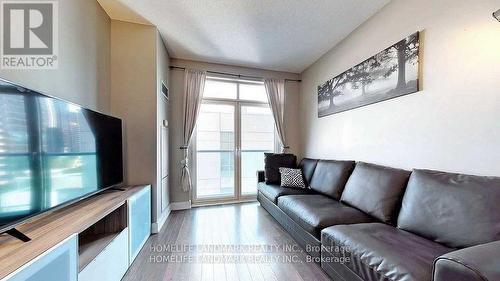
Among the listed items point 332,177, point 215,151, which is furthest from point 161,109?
point 332,177

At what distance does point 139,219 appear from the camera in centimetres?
213

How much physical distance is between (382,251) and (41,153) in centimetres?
208

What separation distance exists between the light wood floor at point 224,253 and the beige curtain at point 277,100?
5.76 feet

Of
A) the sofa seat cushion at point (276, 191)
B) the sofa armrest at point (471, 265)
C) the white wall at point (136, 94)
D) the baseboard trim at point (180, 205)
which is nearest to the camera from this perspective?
the sofa armrest at point (471, 265)

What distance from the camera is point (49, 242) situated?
98cm

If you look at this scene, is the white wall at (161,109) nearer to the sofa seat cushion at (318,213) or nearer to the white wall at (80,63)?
the white wall at (80,63)

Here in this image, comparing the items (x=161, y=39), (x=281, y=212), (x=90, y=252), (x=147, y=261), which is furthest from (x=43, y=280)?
(x=161, y=39)

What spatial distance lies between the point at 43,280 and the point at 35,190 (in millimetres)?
492

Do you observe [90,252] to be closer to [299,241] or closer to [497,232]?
[299,241]

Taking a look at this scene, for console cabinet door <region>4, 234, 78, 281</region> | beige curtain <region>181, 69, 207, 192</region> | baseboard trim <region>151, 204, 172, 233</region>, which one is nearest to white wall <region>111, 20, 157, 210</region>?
baseboard trim <region>151, 204, 172, 233</region>

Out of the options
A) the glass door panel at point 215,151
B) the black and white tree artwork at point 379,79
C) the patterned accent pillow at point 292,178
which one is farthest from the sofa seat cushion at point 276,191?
the black and white tree artwork at point 379,79

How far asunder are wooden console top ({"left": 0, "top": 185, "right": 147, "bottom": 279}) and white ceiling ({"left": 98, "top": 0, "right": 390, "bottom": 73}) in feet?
6.77

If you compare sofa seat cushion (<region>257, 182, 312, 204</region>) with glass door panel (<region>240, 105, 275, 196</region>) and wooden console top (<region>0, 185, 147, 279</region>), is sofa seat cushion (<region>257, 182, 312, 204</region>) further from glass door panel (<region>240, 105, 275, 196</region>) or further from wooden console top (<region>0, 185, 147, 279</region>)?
wooden console top (<region>0, 185, 147, 279</region>)

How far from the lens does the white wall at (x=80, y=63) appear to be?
1.53 meters
